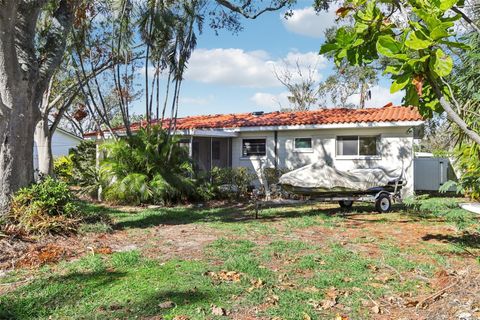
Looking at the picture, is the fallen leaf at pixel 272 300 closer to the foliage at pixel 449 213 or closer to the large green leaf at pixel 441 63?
the large green leaf at pixel 441 63

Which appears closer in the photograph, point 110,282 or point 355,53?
point 355,53

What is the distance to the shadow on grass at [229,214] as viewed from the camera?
1062cm

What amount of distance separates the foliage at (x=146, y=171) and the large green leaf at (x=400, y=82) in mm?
11944

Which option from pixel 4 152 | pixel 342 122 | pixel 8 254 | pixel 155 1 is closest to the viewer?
pixel 8 254

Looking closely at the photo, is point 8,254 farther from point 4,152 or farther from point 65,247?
point 4,152

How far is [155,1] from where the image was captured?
1477 centimetres

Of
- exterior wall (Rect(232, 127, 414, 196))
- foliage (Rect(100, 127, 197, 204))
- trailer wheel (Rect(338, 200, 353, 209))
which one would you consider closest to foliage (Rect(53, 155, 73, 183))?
foliage (Rect(100, 127, 197, 204))

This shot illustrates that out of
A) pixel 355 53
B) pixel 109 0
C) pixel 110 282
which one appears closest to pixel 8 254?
pixel 110 282

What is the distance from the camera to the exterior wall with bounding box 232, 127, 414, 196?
53.7 ft

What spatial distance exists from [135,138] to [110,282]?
1041cm

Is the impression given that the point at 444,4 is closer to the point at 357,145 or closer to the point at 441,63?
the point at 441,63

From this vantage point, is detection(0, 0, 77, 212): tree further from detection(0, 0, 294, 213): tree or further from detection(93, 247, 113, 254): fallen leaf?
detection(93, 247, 113, 254): fallen leaf

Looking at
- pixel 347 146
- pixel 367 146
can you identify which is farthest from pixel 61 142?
pixel 367 146

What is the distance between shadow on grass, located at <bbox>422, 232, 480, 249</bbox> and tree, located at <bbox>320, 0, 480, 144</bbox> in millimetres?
5211
